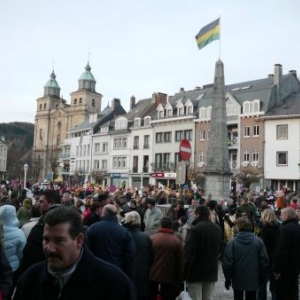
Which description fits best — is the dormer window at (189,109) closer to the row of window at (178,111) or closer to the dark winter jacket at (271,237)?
the row of window at (178,111)

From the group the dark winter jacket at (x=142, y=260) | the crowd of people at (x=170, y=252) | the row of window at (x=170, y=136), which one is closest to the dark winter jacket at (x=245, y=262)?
the crowd of people at (x=170, y=252)

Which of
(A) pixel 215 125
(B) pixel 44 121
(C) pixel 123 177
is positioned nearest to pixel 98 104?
(B) pixel 44 121

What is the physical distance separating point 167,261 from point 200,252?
1.73ft

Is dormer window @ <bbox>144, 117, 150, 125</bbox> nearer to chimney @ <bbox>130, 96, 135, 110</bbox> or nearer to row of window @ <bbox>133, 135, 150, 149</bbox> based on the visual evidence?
row of window @ <bbox>133, 135, 150, 149</bbox>

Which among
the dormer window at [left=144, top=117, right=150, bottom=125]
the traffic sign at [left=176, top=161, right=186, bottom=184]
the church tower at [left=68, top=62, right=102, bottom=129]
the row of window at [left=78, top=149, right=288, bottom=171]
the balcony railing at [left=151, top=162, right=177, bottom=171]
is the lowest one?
the traffic sign at [left=176, top=161, right=186, bottom=184]

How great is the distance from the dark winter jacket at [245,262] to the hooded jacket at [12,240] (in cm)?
295

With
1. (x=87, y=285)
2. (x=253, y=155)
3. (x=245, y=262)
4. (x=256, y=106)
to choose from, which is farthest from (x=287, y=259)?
(x=256, y=106)

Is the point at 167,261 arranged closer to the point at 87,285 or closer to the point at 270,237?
the point at 270,237

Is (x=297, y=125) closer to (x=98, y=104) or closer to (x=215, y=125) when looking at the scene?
(x=215, y=125)

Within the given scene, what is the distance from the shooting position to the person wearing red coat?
6785mm

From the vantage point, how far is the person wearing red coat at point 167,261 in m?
6.79

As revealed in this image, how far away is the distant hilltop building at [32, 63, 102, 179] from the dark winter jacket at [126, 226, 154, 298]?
287ft

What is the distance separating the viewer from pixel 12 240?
595cm

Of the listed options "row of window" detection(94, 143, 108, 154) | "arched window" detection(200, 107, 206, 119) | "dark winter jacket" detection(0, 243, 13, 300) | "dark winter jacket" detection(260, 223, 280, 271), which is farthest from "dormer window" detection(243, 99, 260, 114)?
"dark winter jacket" detection(0, 243, 13, 300)
